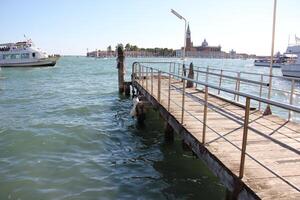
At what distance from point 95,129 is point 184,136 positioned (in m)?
6.34

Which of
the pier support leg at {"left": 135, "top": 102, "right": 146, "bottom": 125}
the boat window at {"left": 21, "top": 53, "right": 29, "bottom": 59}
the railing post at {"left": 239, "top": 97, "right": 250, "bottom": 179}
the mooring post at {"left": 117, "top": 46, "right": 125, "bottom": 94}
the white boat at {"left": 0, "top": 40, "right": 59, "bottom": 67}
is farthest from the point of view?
the boat window at {"left": 21, "top": 53, "right": 29, "bottom": 59}

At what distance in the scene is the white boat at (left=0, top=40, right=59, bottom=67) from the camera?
64.6m

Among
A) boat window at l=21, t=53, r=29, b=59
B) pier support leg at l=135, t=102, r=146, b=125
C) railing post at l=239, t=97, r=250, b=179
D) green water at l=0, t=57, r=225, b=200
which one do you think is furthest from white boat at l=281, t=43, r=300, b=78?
boat window at l=21, t=53, r=29, b=59

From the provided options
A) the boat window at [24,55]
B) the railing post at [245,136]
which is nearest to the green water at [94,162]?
the railing post at [245,136]

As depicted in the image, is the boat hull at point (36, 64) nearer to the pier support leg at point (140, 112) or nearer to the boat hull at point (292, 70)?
the boat hull at point (292, 70)

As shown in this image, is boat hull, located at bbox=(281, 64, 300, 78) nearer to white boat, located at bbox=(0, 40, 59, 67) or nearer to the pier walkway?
the pier walkway

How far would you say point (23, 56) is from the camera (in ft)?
214

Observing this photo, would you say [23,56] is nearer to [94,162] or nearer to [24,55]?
[24,55]

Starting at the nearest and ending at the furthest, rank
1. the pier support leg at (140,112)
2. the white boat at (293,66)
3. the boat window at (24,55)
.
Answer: the pier support leg at (140,112)
the white boat at (293,66)
the boat window at (24,55)

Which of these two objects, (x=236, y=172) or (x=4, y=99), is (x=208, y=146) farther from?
(x=4, y=99)

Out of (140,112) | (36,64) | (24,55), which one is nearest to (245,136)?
(140,112)

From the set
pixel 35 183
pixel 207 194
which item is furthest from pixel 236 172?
pixel 35 183

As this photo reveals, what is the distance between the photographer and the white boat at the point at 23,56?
6462 centimetres

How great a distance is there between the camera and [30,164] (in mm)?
9383
